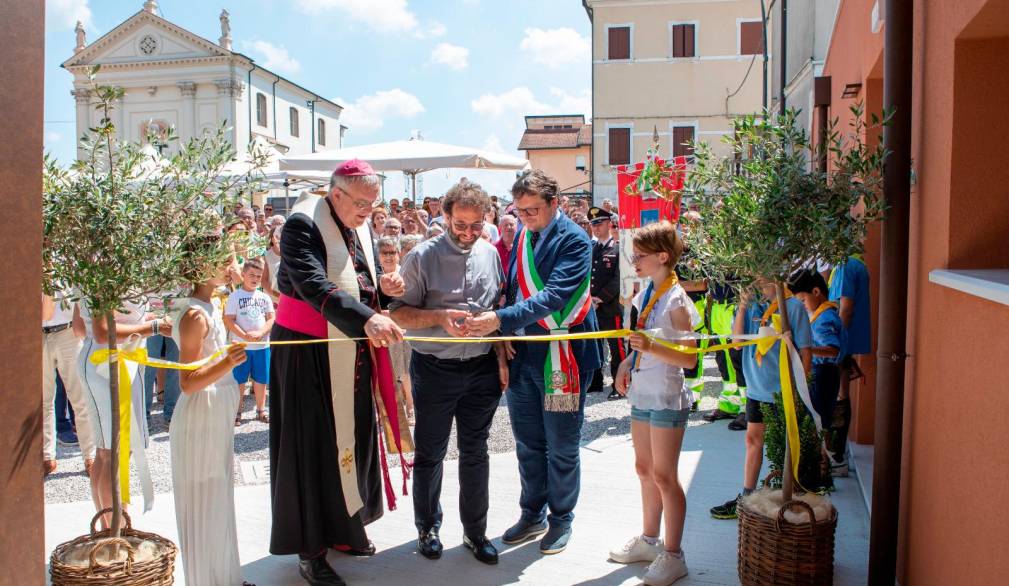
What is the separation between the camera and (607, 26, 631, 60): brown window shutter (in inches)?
1347

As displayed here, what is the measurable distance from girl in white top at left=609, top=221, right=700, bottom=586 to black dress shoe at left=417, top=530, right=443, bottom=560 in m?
1.19

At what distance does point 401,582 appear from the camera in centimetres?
442

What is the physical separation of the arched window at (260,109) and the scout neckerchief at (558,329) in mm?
48935

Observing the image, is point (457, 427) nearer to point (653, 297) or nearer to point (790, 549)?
point (653, 297)

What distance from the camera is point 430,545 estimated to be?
4.71 metres

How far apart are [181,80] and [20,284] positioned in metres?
50.8

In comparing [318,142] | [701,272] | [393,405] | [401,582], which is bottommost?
[401,582]

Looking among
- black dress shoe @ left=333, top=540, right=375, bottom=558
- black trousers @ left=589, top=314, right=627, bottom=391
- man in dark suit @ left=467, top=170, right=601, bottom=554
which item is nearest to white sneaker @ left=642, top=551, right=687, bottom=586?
man in dark suit @ left=467, top=170, right=601, bottom=554

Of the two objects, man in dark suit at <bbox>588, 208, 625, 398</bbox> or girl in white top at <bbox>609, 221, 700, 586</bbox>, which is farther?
man in dark suit at <bbox>588, 208, 625, 398</bbox>

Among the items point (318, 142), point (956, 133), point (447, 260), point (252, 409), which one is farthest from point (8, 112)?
point (318, 142)

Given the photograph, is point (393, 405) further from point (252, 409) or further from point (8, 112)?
point (252, 409)

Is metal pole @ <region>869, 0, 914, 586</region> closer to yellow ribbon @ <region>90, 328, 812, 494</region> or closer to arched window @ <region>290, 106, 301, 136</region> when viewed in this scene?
yellow ribbon @ <region>90, 328, 812, 494</region>

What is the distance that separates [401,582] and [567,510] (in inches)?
41.0

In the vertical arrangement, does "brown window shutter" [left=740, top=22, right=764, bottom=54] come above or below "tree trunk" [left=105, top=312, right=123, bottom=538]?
above
